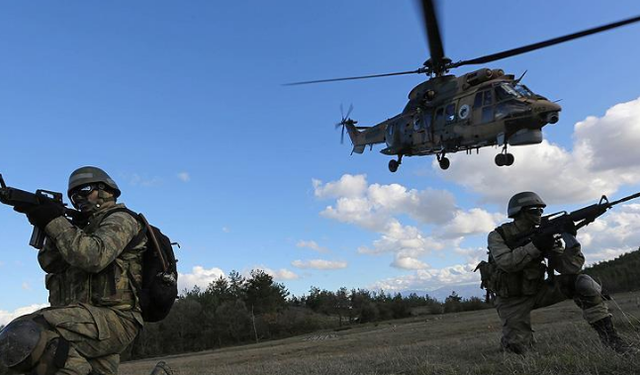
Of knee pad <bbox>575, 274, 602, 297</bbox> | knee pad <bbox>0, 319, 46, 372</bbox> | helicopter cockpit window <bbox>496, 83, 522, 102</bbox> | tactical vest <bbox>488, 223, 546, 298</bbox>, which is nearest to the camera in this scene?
knee pad <bbox>0, 319, 46, 372</bbox>

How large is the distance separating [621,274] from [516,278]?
25634 millimetres

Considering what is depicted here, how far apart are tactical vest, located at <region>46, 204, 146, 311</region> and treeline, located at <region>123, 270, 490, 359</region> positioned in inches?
1429

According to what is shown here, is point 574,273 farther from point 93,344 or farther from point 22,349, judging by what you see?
point 22,349

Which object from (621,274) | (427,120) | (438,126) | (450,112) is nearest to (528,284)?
(450,112)

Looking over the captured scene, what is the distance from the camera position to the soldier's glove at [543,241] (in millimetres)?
5949

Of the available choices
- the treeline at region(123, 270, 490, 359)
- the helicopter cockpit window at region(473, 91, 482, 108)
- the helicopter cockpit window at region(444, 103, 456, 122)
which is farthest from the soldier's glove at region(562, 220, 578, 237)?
the treeline at region(123, 270, 490, 359)

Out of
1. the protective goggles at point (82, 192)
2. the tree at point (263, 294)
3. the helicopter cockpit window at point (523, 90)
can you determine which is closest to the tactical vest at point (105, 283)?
the protective goggles at point (82, 192)

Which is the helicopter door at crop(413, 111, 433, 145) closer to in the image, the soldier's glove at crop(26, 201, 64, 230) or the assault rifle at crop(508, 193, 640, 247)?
the assault rifle at crop(508, 193, 640, 247)

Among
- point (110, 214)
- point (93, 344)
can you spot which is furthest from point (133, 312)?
point (110, 214)

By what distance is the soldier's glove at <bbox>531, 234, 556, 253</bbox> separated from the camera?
5949 mm

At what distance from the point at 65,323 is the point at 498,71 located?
15.5 metres

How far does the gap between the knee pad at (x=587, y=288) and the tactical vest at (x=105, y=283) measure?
4.76m

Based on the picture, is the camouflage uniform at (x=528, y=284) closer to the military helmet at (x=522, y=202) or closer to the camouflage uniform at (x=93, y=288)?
the military helmet at (x=522, y=202)

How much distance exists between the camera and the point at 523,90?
15.6 metres
